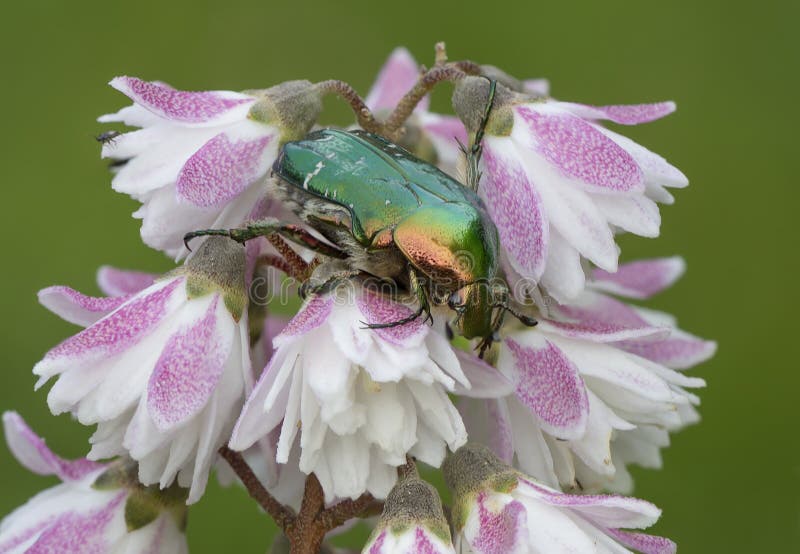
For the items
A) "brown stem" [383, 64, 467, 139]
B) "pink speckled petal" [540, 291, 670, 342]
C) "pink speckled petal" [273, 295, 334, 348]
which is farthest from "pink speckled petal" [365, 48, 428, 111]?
"pink speckled petal" [273, 295, 334, 348]

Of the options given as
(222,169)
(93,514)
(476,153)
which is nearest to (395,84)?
(476,153)

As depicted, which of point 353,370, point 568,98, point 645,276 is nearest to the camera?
point 353,370

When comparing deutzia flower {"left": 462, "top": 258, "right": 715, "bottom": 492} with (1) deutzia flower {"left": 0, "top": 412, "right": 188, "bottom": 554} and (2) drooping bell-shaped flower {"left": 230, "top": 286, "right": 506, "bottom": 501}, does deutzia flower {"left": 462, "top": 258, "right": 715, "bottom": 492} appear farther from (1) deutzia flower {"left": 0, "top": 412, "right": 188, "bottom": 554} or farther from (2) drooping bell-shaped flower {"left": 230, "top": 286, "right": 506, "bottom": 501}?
(1) deutzia flower {"left": 0, "top": 412, "right": 188, "bottom": 554}

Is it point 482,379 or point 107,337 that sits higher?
point 107,337

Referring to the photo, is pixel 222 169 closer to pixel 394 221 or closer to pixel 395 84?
pixel 394 221

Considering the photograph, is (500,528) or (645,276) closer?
(500,528)

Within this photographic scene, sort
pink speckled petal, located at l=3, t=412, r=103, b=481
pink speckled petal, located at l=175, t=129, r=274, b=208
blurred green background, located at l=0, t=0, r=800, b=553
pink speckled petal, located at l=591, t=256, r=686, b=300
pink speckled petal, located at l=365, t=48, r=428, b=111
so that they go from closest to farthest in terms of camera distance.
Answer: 1. pink speckled petal, located at l=175, t=129, r=274, b=208
2. pink speckled petal, located at l=3, t=412, r=103, b=481
3. pink speckled petal, located at l=591, t=256, r=686, b=300
4. pink speckled petal, located at l=365, t=48, r=428, b=111
5. blurred green background, located at l=0, t=0, r=800, b=553

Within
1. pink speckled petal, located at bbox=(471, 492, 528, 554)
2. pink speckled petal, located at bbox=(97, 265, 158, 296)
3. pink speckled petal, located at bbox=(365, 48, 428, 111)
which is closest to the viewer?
pink speckled petal, located at bbox=(471, 492, 528, 554)

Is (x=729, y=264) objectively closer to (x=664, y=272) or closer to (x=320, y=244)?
(x=664, y=272)

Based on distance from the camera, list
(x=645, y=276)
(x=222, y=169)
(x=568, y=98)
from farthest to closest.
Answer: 1. (x=568, y=98)
2. (x=645, y=276)
3. (x=222, y=169)
